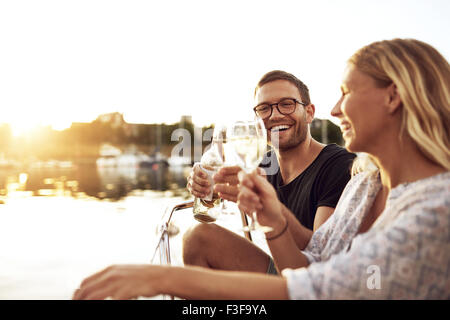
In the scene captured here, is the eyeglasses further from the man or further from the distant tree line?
the distant tree line

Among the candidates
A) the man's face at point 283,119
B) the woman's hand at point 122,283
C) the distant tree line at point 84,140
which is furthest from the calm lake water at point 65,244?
the distant tree line at point 84,140

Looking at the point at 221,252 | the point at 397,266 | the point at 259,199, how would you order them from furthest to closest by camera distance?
the point at 221,252 < the point at 259,199 < the point at 397,266

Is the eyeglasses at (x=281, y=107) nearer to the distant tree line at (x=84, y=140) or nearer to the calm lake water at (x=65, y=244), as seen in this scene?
the calm lake water at (x=65, y=244)

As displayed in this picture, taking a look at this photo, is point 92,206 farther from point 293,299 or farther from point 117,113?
point 117,113

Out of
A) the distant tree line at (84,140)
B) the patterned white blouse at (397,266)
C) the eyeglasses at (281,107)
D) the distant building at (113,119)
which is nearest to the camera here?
the patterned white blouse at (397,266)

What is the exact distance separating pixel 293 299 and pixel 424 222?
1.38 ft

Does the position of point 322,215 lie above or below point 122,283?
below

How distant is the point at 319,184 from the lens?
295 cm

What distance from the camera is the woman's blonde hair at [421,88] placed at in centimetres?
147

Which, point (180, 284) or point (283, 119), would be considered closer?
point (180, 284)

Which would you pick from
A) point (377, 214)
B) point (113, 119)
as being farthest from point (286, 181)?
point (113, 119)

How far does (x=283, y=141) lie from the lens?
11.3 feet

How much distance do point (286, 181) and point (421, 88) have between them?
80.9 inches

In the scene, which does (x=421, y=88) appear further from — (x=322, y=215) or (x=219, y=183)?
(x=322, y=215)
